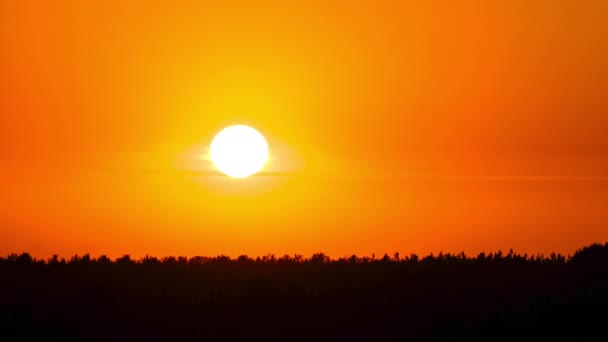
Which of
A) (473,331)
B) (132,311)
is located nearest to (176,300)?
(132,311)

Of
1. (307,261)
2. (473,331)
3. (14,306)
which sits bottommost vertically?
(473,331)

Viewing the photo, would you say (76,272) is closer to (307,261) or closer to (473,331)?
(307,261)

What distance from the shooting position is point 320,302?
89.2ft

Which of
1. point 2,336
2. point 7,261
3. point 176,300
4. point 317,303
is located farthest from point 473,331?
point 7,261

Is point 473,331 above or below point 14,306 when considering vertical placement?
below

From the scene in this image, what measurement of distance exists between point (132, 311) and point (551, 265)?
1063 centimetres

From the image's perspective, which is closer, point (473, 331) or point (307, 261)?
point (473, 331)

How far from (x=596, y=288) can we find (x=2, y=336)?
461 inches

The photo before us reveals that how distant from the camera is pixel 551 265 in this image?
100ft

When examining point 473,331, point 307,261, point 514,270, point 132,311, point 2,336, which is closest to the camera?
point 473,331

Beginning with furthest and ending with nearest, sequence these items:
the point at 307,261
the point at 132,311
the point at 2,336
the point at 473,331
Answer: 1. the point at 307,261
2. the point at 132,311
3. the point at 2,336
4. the point at 473,331

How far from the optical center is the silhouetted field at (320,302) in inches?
922

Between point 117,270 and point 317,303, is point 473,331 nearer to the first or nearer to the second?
point 317,303

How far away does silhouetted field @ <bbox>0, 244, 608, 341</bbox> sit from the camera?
23.4m
